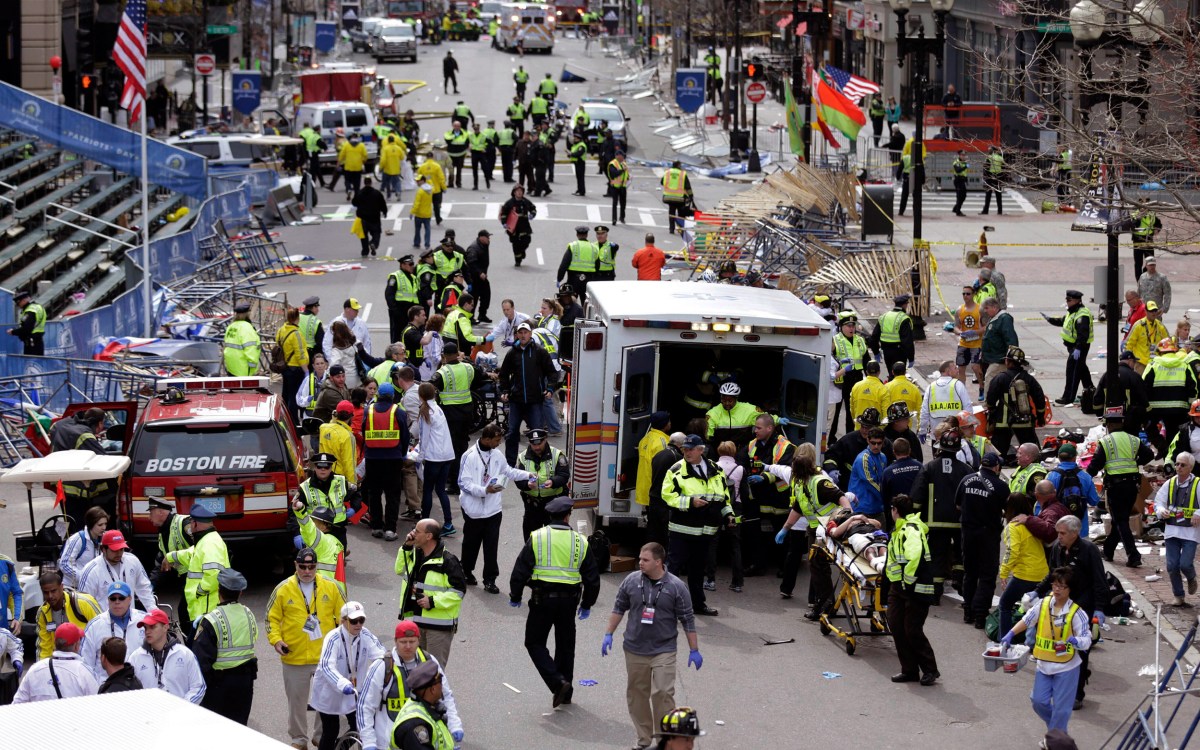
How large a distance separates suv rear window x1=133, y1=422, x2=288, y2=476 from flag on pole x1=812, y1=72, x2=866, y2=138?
67.3 feet

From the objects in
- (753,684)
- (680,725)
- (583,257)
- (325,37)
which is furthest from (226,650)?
(325,37)

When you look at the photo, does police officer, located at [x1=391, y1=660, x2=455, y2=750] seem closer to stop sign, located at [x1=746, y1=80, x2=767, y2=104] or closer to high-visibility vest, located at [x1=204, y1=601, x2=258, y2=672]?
high-visibility vest, located at [x1=204, y1=601, x2=258, y2=672]

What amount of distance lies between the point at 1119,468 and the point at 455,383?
6.76 m

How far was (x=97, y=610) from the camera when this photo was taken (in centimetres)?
1190

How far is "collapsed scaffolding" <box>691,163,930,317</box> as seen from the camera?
1089 inches

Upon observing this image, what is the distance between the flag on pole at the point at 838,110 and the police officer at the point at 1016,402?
49.7 ft

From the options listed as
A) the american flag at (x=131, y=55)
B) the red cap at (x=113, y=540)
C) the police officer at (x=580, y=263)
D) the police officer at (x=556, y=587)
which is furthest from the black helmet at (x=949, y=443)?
the american flag at (x=131, y=55)

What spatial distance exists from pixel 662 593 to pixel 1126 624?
5242 millimetres

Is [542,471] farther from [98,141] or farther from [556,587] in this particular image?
[98,141]

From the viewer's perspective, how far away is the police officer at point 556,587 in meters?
12.3

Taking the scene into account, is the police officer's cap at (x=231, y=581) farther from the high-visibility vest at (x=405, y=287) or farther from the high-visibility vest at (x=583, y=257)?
the high-visibility vest at (x=583, y=257)

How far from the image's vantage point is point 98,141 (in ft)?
114

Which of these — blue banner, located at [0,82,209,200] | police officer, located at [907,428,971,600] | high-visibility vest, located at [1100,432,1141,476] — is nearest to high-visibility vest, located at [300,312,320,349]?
police officer, located at [907,428,971,600]

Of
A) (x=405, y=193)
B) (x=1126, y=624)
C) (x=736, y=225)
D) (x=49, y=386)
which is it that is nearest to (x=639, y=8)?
(x=405, y=193)
